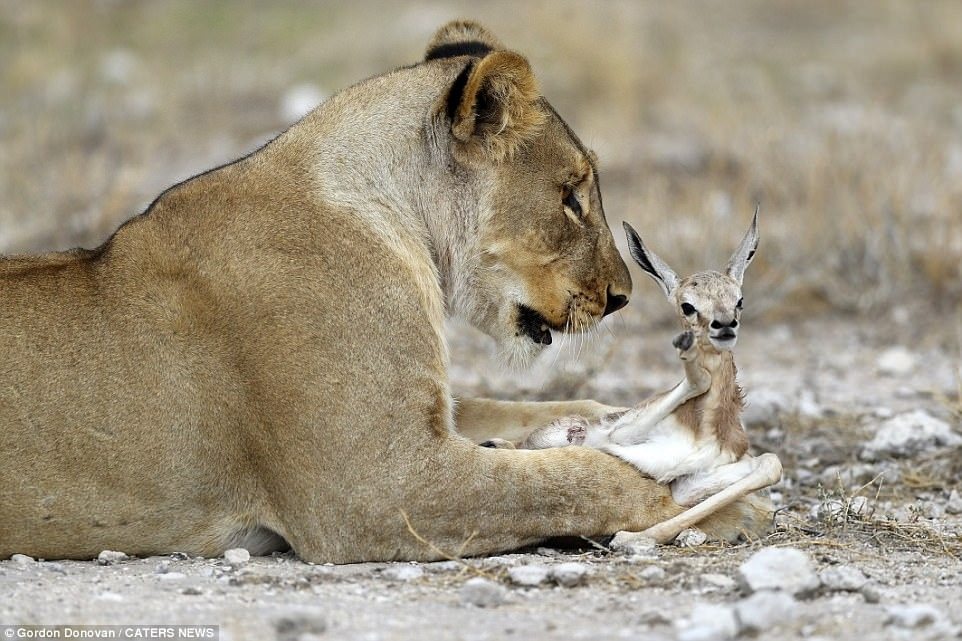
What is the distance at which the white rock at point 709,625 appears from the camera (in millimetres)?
3256

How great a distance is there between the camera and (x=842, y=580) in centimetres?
369

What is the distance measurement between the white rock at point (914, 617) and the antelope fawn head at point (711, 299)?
3.25ft

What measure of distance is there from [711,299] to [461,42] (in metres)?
1.41

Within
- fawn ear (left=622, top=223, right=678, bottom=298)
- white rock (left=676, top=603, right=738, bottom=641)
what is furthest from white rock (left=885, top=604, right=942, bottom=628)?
fawn ear (left=622, top=223, right=678, bottom=298)

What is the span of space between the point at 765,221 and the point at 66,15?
8114 mm

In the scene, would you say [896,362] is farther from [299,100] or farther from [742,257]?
[299,100]

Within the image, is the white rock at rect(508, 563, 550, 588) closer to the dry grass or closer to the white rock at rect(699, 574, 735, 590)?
the white rock at rect(699, 574, 735, 590)

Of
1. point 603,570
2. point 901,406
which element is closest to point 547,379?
point 901,406

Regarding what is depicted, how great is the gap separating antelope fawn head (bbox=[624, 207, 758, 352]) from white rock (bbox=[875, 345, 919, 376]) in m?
3.08

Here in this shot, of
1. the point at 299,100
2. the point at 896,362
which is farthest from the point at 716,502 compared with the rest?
the point at 299,100

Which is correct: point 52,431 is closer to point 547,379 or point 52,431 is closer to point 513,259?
point 513,259

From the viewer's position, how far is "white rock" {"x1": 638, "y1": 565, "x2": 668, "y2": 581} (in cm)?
384

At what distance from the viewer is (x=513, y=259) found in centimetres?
464

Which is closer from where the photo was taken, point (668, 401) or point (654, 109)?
point (668, 401)
